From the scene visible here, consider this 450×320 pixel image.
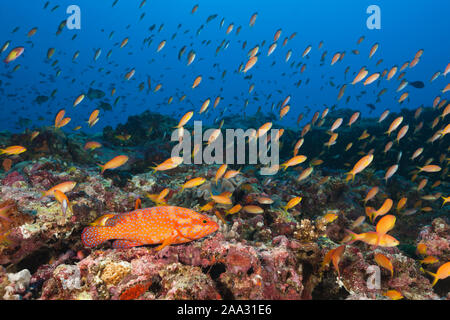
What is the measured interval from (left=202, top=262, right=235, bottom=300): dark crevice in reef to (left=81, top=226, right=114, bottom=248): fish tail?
1.28m

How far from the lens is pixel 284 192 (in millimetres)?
7059

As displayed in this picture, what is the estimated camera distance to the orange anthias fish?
2667 millimetres

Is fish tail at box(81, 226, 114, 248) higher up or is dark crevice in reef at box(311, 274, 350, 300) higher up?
fish tail at box(81, 226, 114, 248)

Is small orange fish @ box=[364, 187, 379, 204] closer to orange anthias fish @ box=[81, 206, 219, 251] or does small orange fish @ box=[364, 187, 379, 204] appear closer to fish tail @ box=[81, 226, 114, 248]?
orange anthias fish @ box=[81, 206, 219, 251]

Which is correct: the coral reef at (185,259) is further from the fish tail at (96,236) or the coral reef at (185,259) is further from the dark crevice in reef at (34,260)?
the fish tail at (96,236)

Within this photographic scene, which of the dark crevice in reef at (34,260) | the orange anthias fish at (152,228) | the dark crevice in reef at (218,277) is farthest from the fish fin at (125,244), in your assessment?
the dark crevice in reef at (34,260)

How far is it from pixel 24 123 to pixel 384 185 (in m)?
19.8

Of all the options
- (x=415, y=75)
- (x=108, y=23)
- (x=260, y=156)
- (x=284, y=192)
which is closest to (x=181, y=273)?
(x=284, y=192)

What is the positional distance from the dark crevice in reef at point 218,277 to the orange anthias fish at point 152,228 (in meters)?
0.44

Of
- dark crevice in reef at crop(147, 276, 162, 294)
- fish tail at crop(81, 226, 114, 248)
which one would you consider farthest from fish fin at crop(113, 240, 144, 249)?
Result: dark crevice in reef at crop(147, 276, 162, 294)

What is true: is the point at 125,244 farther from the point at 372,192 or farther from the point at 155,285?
the point at 372,192

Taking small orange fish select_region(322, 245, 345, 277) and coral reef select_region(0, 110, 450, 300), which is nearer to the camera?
coral reef select_region(0, 110, 450, 300)

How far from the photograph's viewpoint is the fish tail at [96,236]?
2.73m
